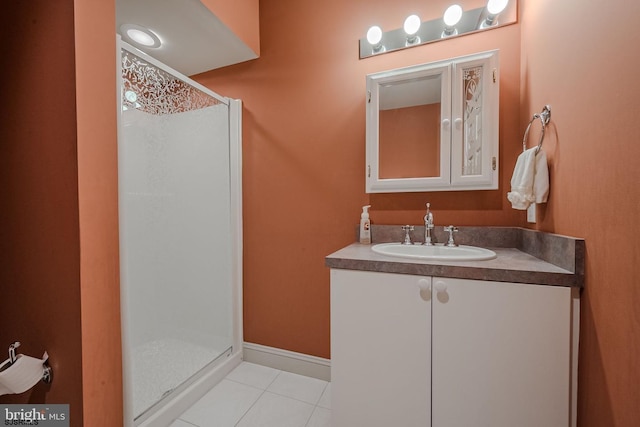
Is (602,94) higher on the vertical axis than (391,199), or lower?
higher

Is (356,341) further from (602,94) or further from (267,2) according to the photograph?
(267,2)

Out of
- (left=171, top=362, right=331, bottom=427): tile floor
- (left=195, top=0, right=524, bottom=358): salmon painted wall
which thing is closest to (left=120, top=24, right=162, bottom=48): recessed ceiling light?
(left=195, top=0, right=524, bottom=358): salmon painted wall

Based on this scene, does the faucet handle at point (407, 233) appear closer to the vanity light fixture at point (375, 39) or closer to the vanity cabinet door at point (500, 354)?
the vanity cabinet door at point (500, 354)

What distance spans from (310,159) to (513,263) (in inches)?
45.4

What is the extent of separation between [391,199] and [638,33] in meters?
0.97

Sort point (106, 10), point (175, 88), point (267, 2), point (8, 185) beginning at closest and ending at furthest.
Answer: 1. point (106, 10)
2. point (8, 185)
3. point (175, 88)
4. point (267, 2)

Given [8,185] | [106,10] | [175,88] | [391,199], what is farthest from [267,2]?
[8,185]

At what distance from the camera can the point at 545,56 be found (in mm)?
983

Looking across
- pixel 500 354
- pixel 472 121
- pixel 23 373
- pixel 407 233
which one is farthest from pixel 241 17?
pixel 500 354

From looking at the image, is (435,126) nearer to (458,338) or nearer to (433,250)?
(433,250)

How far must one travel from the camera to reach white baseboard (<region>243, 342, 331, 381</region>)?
1.54 m

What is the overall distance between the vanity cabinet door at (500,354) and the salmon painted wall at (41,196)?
1308mm

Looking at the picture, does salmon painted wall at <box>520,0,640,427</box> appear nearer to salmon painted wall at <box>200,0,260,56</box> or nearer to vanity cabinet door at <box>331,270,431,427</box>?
vanity cabinet door at <box>331,270,431,427</box>

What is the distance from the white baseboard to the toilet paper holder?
1.01 metres
